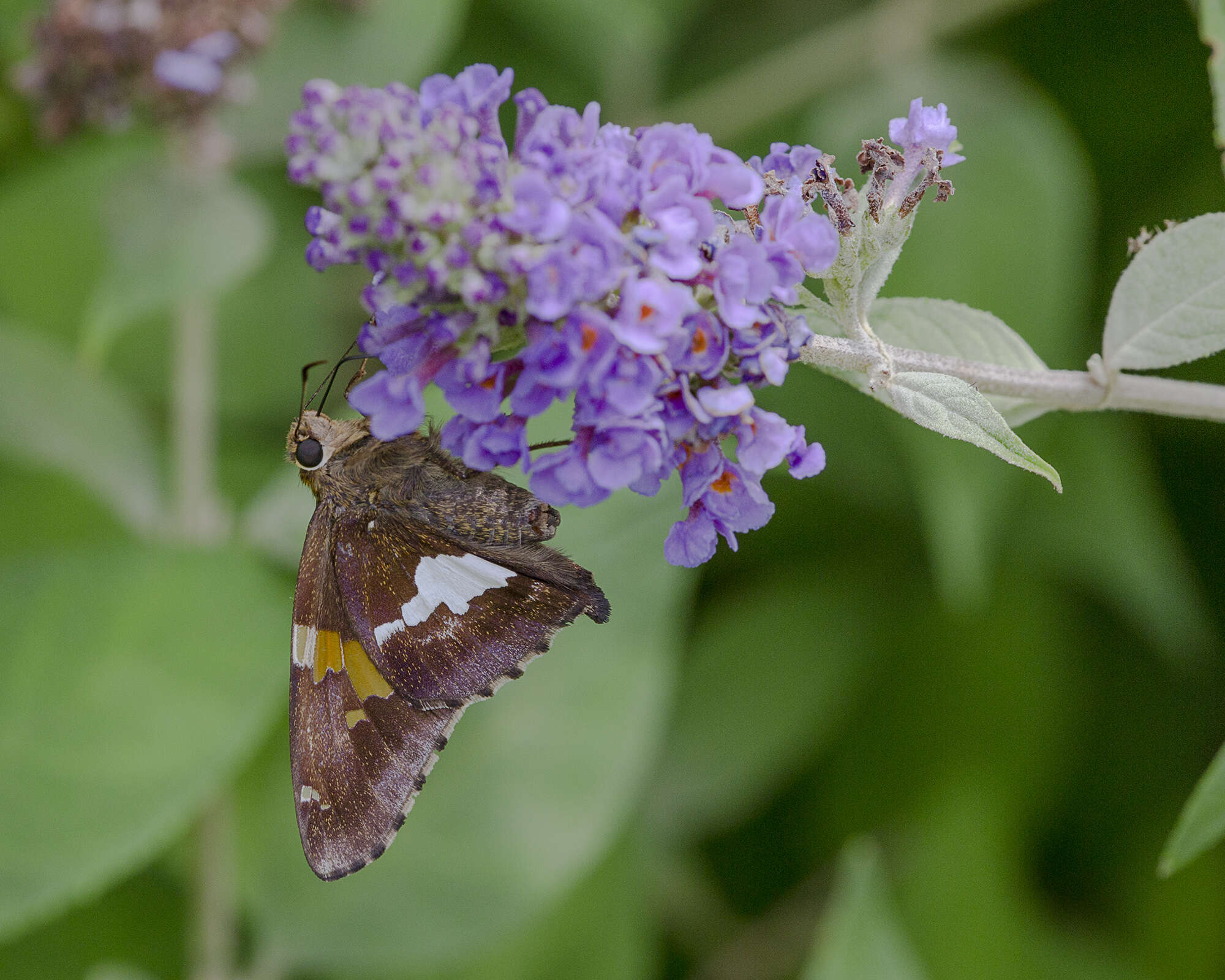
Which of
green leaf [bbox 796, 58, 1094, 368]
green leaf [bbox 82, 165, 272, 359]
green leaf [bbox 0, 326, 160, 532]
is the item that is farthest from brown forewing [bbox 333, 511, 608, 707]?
green leaf [bbox 796, 58, 1094, 368]

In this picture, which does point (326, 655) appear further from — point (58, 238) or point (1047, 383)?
point (58, 238)

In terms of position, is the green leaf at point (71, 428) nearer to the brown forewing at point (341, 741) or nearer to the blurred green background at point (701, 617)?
the blurred green background at point (701, 617)

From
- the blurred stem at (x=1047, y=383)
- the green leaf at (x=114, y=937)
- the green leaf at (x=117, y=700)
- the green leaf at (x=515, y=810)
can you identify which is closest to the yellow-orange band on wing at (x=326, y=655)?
the green leaf at (x=117, y=700)

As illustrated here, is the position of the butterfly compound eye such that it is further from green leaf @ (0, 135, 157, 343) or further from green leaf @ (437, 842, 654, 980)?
green leaf @ (0, 135, 157, 343)

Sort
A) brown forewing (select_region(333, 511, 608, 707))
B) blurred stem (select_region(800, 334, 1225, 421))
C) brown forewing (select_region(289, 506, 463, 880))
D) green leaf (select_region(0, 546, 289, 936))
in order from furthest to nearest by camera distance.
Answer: green leaf (select_region(0, 546, 289, 936)) → brown forewing (select_region(289, 506, 463, 880)) → brown forewing (select_region(333, 511, 608, 707)) → blurred stem (select_region(800, 334, 1225, 421))

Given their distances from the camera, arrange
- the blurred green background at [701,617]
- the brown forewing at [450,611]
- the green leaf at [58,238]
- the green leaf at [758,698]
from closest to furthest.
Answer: the brown forewing at [450,611], the blurred green background at [701,617], the green leaf at [758,698], the green leaf at [58,238]

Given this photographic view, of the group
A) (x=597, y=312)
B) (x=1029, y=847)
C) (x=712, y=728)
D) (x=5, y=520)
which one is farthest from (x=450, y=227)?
(x=1029, y=847)
